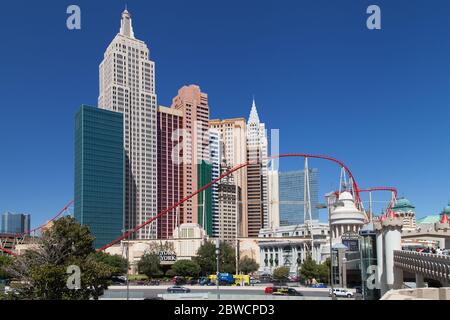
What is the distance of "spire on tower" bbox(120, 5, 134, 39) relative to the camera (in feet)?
421

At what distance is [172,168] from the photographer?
5197 inches

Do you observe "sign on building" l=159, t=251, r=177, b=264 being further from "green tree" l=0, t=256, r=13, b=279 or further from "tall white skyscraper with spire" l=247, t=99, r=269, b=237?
"tall white skyscraper with spire" l=247, t=99, r=269, b=237

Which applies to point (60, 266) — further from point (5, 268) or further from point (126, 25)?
point (126, 25)

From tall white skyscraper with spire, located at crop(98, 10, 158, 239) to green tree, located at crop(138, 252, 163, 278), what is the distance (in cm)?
4240

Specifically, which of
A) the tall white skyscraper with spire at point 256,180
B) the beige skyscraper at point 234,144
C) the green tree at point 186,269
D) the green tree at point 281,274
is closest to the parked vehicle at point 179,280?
the green tree at point 186,269

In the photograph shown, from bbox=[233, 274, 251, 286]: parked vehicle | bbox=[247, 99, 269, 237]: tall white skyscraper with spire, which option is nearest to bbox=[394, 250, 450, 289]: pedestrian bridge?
bbox=[233, 274, 251, 286]: parked vehicle

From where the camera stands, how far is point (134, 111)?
124000 mm

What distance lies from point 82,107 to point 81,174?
14.0 meters

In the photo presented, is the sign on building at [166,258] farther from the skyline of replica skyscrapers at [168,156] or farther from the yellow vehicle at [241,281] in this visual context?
the skyline of replica skyscrapers at [168,156]

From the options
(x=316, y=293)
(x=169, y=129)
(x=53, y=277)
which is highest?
(x=169, y=129)

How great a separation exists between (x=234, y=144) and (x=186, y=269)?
7601cm

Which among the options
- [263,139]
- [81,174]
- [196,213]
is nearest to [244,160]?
[263,139]

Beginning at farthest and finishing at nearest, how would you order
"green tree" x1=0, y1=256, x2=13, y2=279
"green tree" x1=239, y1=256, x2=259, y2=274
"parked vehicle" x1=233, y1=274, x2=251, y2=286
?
"green tree" x1=239, y1=256, x2=259, y2=274
"parked vehicle" x1=233, y1=274, x2=251, y2=286
"green tree" x1=0, y1=256, x2=13, y2=279
